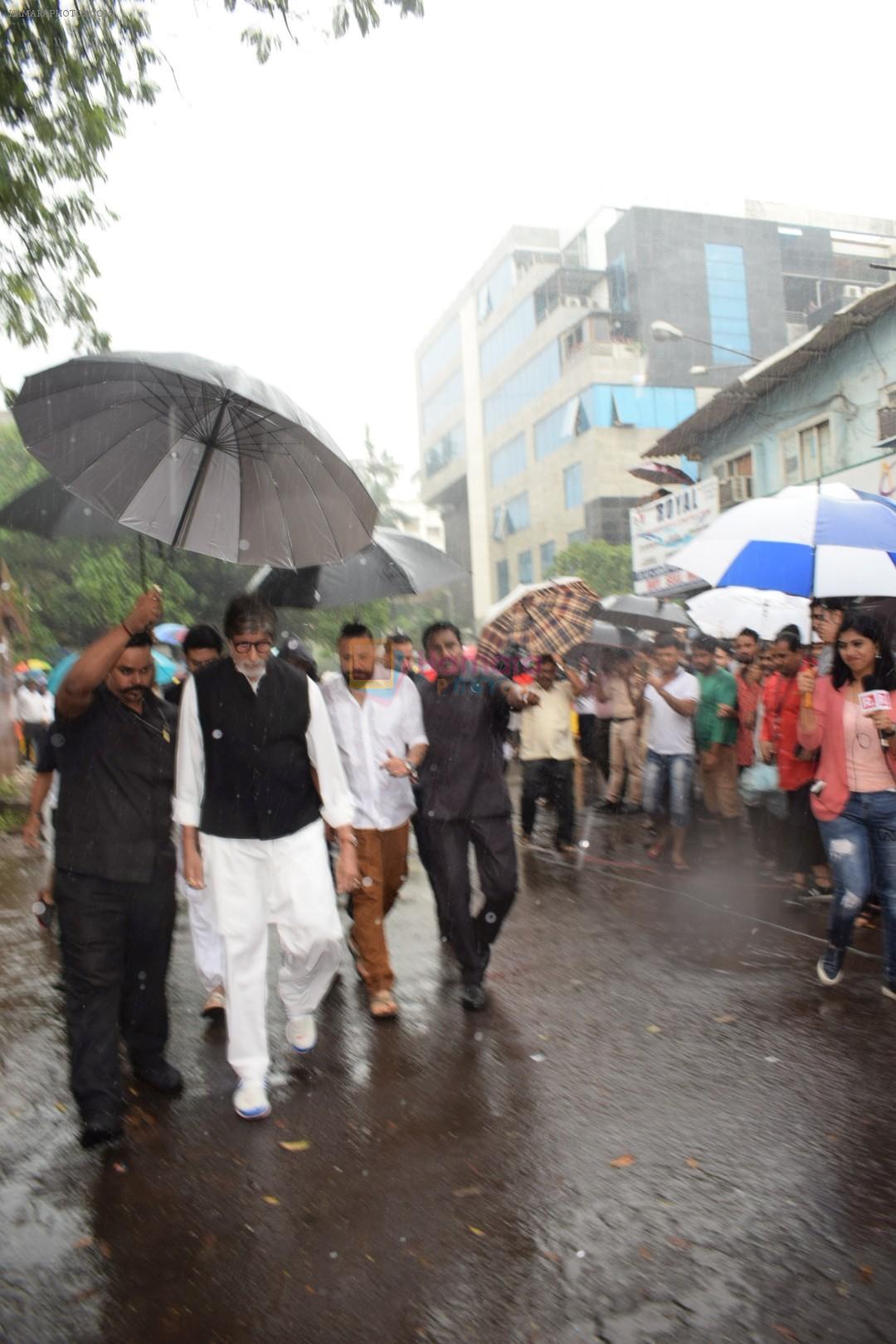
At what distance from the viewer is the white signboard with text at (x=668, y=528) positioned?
837 inches

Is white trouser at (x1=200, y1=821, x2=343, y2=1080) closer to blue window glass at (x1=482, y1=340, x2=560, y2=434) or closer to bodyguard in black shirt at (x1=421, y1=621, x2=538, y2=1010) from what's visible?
bodyguard in black shirt at (x1=421, y1=621, x2=538, y2=1010)

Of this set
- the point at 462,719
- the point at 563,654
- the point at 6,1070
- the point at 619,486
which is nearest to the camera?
the point at 6,1070

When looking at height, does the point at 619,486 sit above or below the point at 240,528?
above

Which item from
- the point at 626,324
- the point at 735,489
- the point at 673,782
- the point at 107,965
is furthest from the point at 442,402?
the point at 107,965

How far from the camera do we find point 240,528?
4434 mm

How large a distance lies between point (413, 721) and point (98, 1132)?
7.74 ft

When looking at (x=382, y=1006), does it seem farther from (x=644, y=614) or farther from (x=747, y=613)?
(x=644, y=614)

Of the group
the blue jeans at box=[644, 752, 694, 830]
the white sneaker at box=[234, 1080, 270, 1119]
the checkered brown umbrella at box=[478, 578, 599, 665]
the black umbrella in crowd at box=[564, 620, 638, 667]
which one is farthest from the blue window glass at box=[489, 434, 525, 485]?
the white sneaker at box=[234, 1080, 270, 1119]

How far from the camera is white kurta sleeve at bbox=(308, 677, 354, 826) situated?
4.30 meters

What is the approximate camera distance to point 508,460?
149 feet

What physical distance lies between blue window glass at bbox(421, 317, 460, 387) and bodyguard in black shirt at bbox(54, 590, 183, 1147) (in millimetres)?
49050

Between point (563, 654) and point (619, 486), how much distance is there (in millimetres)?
29769

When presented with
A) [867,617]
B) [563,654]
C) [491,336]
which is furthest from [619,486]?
[867,617]

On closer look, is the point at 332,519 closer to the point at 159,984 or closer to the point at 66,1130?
the point at 159,984
